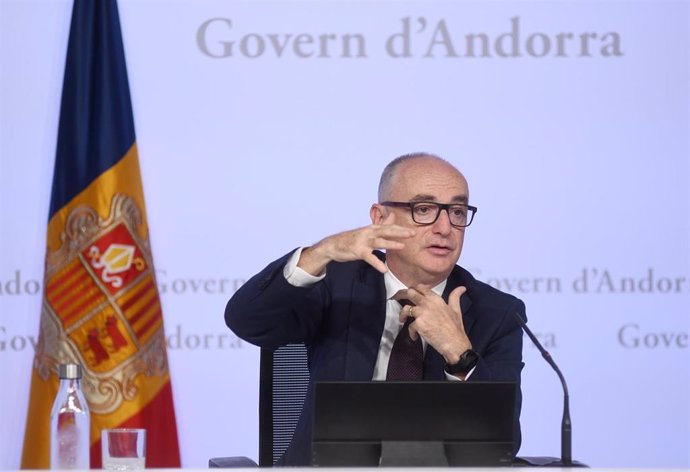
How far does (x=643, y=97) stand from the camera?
15.1ft

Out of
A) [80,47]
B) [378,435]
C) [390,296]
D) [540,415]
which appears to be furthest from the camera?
[540,415]

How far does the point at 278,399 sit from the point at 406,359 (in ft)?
1.33

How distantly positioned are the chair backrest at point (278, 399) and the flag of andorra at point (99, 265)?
118 centimetres

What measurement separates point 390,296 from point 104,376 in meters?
1.49

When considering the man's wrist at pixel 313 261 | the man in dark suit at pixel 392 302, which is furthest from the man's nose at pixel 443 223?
the man's wrist at pixel 313 261

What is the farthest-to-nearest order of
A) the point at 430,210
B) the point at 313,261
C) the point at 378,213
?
the point at 378,213
the point at 430,210
the point at 313,261

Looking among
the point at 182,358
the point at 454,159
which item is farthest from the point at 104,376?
the point at 454,159

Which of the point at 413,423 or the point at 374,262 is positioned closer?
the point at 413,423

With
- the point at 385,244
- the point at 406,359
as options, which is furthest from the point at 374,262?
the point at 406,359

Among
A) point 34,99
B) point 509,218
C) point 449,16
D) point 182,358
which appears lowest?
point 182,358

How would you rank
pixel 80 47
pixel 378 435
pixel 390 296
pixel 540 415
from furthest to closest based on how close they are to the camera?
pixel 540 415
pixel 80 47
pixel 390 296
pixel 378 435

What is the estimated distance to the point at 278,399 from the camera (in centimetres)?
323

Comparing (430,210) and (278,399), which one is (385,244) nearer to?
(430,210)

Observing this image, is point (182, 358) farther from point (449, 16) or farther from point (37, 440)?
point (449, 16)
